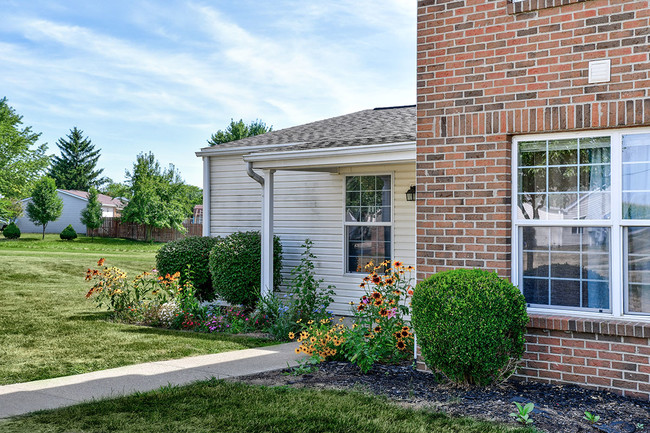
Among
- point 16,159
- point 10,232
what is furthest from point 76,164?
point 10,232

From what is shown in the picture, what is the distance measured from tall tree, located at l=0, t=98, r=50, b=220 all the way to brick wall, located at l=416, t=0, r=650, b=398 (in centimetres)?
4239

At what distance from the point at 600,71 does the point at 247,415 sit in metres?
4.32

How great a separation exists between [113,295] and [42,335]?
79.6 inches

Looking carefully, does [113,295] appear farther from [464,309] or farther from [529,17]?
[529,17]

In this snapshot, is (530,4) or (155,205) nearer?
(530,4)

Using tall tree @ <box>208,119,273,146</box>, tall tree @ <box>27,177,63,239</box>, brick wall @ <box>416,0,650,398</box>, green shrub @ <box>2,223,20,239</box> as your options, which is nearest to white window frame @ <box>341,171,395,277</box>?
brick wall @ <box>416,0,650,398</box>

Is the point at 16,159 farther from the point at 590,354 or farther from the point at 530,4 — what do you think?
the point at 590,354

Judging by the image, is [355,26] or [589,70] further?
[355,26]

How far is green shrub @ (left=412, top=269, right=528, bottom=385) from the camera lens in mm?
5719

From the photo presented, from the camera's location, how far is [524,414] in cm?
513

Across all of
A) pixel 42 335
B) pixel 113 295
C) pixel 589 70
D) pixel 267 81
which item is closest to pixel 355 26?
pixel 113 295

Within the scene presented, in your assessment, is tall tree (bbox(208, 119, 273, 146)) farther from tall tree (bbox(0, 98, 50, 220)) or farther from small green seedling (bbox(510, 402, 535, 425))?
small green seedling (bbox(510, 402, 535, 425))

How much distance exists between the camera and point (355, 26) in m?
23.6

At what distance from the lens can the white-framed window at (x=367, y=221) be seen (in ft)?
37.6
